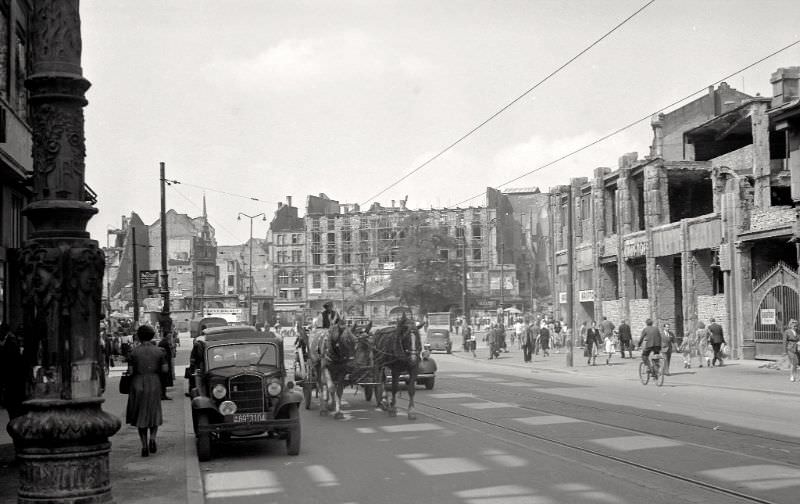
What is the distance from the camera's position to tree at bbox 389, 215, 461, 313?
96.4 meters

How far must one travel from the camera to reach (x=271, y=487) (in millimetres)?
11016

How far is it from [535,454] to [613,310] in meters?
40.1

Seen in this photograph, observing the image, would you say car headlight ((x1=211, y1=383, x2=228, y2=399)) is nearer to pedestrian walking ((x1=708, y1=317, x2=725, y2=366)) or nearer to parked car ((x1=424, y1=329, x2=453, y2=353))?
pedestrian walking ((x1=708, y1=317, x2=725, y2=366))

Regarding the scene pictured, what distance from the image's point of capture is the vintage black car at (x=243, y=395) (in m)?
13.5

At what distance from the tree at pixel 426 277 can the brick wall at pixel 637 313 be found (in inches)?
1883

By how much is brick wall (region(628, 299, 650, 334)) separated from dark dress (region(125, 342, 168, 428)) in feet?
123

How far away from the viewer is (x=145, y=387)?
13.6 m

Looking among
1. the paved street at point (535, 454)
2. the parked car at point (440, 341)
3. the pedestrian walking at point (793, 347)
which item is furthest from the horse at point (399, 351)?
the parked car at point (440, 341)

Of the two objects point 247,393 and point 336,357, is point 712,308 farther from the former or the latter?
point 247,393

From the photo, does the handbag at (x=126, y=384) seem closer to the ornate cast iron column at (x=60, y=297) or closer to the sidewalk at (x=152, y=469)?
the sidewalk at (x=152, y=469)

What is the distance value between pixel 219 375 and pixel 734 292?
28134 mm

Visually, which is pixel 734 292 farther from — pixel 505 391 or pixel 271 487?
pixel 271 487

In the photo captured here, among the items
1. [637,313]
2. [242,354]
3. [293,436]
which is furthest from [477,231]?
[293,436]

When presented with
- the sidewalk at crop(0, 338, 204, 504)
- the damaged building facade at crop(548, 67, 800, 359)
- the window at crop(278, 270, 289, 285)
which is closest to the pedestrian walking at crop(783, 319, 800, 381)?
the damaged building facade at crop(548, 67, 800, 359)
